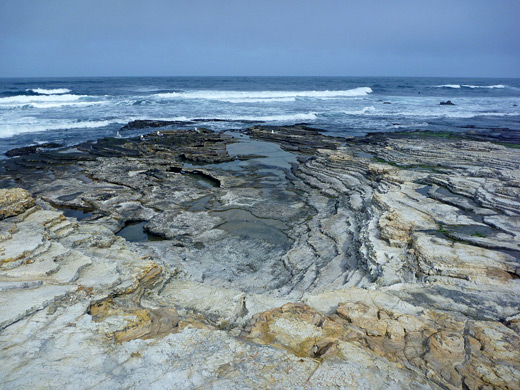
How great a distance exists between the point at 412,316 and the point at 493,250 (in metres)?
3.73

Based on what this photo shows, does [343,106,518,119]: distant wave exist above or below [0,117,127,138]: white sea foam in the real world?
above

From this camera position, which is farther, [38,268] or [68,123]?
[68,123]

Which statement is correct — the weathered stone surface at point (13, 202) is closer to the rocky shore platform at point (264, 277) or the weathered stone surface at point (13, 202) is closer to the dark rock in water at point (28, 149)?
the rocky shore platform at point (264, 277)

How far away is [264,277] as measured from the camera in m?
7.91

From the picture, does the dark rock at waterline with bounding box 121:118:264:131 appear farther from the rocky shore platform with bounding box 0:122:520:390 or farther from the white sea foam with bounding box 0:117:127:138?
the rocky shore platform with bounding box 0:122:520:390

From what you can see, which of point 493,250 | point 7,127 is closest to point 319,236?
point 493,250

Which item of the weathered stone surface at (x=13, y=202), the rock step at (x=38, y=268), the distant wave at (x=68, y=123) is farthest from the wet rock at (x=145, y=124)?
the rock step at (x=38, y=268)

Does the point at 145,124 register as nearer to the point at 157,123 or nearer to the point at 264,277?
the point at 157,123

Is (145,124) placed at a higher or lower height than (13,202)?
higher

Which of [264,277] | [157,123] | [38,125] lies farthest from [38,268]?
[38,125]

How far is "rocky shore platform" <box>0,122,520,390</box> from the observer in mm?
4062

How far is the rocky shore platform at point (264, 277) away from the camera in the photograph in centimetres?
406

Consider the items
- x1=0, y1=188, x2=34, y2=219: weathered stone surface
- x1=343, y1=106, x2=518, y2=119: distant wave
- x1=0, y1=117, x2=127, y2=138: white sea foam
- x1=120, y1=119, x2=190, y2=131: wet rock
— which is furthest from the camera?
x1=343, y1=106, x2=518, y2=119: distant wave

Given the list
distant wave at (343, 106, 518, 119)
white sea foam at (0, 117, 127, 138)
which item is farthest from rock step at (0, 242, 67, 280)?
distant wave at (343, 106, 518, 119)
